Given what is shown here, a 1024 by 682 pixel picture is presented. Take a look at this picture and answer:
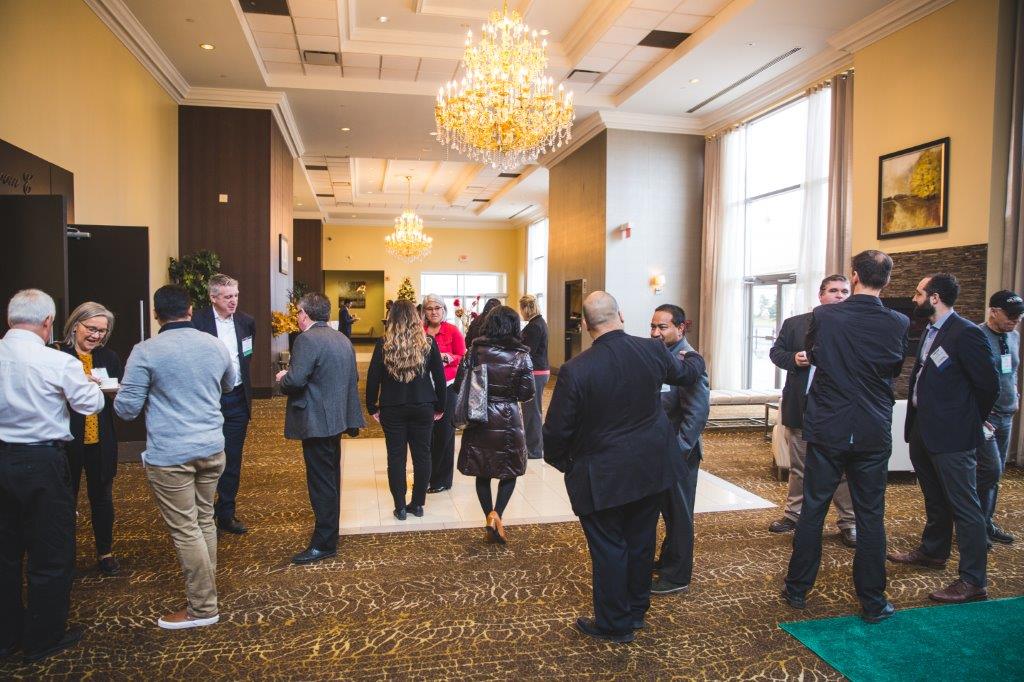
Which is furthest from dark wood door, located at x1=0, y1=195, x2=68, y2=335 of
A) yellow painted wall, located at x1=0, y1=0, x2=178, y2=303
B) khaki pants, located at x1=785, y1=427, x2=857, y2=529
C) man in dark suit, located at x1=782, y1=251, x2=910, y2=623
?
khaki pants, located at x1=785, y1=427, x2=857, y2=529

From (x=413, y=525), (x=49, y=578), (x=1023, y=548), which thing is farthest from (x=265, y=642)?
(x=1023, y=548)

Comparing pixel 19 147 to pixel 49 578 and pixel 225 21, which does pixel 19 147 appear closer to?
pixel 225 21

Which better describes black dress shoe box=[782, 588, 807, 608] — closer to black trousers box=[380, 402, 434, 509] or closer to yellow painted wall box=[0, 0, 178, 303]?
black trousers box=[380, 402, 434, 509]

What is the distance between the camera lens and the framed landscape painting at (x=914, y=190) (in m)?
6.73

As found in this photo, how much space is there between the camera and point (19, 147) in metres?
5.38

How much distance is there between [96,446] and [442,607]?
2.19 meters

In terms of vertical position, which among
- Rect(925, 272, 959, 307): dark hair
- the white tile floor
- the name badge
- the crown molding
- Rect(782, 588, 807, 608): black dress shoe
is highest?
the crown molding

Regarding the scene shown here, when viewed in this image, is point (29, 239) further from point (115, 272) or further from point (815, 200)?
point (815, 200)

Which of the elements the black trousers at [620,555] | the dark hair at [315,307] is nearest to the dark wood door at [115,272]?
the dark hair at [315,307]

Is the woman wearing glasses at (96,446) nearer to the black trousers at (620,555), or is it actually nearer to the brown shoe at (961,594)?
the black trousers at (620,555)

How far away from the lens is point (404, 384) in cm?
442

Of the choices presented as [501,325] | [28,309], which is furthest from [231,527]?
[501,325]

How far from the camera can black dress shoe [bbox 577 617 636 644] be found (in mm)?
3027

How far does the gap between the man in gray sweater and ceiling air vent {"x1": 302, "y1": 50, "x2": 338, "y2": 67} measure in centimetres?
728
